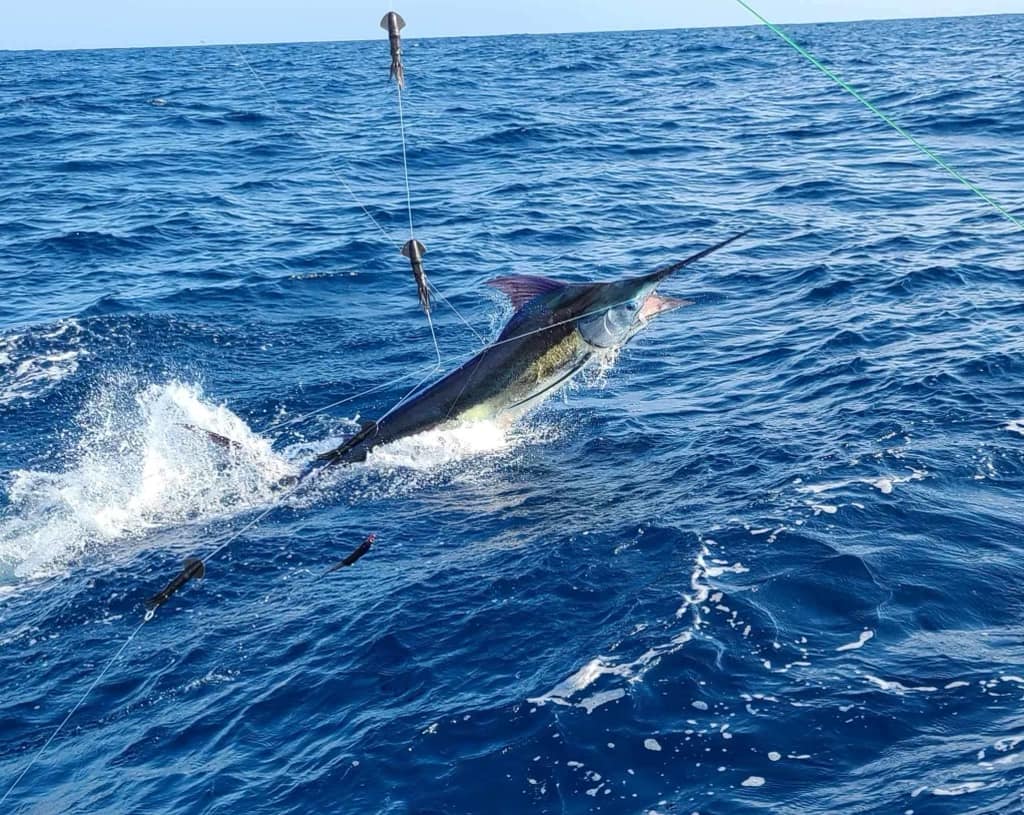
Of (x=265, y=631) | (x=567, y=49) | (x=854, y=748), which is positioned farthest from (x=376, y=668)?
(x=567, y=49)

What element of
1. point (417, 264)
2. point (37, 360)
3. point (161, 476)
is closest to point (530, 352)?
point (417, 264)

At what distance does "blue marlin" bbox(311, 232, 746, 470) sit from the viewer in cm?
1072

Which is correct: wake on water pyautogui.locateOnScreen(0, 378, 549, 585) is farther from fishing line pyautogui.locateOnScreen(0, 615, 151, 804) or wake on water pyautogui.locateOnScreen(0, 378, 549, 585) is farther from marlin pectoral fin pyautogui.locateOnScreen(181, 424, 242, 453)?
fishing line pyautogui.locateOnScreen(0, 615, 151, 804)

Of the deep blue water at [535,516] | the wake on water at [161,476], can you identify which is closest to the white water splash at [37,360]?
the deep blue water at [535,516]

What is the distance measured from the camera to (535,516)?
10844mm

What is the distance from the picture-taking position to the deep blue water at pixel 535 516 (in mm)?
7305

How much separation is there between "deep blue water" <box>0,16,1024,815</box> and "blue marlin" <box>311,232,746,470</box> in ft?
2.71

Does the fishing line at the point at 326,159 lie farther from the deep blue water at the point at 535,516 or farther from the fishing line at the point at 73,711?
the fishing line at the point at 73,711

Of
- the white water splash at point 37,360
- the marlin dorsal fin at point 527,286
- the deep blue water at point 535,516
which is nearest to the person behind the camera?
the deep blue water at point 535,516

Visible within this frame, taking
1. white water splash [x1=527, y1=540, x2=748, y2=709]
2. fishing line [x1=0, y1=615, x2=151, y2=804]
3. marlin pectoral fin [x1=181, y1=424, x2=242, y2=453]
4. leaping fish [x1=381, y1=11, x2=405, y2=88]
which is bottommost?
fishing line [x1=0, y1=615, x2=151, y2=804]

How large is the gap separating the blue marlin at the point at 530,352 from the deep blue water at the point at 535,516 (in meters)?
0.83

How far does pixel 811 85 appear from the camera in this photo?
140 ft

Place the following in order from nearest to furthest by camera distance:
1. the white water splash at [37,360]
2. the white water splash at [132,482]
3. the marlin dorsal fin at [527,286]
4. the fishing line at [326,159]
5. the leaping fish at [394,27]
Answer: the leaping fish at [394,27] → the marlin dorsal fin at [527,286] → the white water splash at [132,482] → the white water splash at [37,360] → the fishing line at [326,159]

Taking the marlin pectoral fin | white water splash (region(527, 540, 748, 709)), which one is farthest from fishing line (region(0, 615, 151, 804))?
white water splash (region(527, 540, 748, 709))
